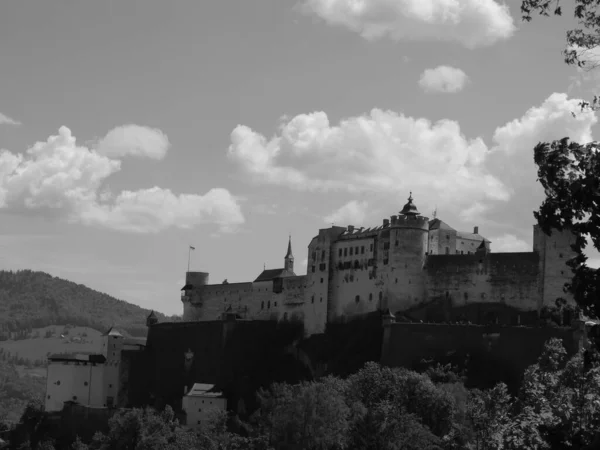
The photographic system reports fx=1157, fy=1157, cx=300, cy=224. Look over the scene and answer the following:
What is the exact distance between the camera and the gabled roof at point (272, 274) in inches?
4513

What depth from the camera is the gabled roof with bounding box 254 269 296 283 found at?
11462 centimetres

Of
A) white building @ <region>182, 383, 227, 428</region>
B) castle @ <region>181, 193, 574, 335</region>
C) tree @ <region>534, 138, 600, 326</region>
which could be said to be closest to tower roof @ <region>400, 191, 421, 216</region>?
castle @ <region>181, 193, 574, 335</region>

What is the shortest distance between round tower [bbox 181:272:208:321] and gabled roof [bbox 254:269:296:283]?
30.2ft

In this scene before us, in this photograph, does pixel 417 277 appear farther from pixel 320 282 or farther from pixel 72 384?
pixel 72 384

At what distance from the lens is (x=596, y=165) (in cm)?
2766

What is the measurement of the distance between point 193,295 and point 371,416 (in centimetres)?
5244

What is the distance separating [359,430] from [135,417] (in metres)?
31.3

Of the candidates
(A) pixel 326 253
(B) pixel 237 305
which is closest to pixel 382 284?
(A) pixel 326 253

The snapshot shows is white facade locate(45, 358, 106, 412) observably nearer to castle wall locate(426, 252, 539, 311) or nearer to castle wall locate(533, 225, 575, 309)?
castle wall locate(426, 252, 539, 311)

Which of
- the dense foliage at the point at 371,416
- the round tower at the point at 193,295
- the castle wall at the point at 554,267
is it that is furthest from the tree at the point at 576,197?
the round tower at the point at 193,295

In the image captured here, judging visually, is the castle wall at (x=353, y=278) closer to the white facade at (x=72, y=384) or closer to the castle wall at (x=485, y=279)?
the castle wall at (x=485, y=279)

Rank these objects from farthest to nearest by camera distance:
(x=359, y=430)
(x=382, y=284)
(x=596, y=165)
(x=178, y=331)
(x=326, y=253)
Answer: (x=178, y=331), (x=326, y=253), (x=382, y=284), (x=359, y=430), (x=596, y=165)

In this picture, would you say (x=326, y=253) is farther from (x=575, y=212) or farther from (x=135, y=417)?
(x=575, y=212)

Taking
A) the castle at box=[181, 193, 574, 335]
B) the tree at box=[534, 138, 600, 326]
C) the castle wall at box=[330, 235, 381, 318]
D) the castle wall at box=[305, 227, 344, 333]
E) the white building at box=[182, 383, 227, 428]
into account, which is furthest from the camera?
the castle wall at box=[305, 227, 344, 333]
